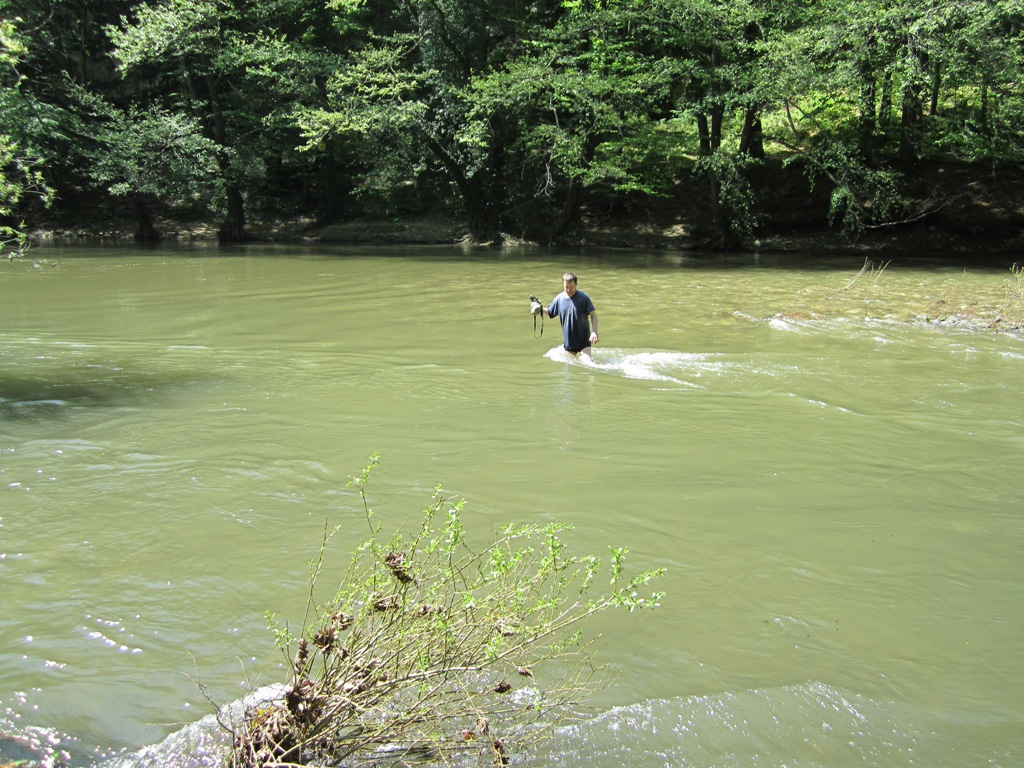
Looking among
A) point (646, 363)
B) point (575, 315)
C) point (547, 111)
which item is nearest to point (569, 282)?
point (575, 315)

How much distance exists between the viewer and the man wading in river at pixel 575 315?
1078 cm

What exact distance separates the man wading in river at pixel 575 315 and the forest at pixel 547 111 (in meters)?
15.0

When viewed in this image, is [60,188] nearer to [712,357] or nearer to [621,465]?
[712,357]

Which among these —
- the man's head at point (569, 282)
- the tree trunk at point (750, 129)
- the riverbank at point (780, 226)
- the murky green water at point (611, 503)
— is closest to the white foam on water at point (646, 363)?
the murky green water at point (611, 503)

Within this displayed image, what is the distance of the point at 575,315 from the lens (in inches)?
424

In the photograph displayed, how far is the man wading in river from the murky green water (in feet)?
1.63

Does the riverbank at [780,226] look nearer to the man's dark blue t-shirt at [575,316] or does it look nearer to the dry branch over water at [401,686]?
the man's dark blue t-shirt at [575,316]

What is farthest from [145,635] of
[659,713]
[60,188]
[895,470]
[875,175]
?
[60,188]

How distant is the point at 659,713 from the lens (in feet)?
12.2

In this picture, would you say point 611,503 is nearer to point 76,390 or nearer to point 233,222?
point 76,390

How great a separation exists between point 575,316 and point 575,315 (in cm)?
1

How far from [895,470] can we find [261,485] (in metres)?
5.23

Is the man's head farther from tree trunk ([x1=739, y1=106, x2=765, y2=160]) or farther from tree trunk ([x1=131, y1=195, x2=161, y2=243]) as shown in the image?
tree trunk ([x1=131, y1=195, x2=161, y2=243])

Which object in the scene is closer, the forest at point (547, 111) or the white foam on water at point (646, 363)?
the white foam on water at point (646, 363)
